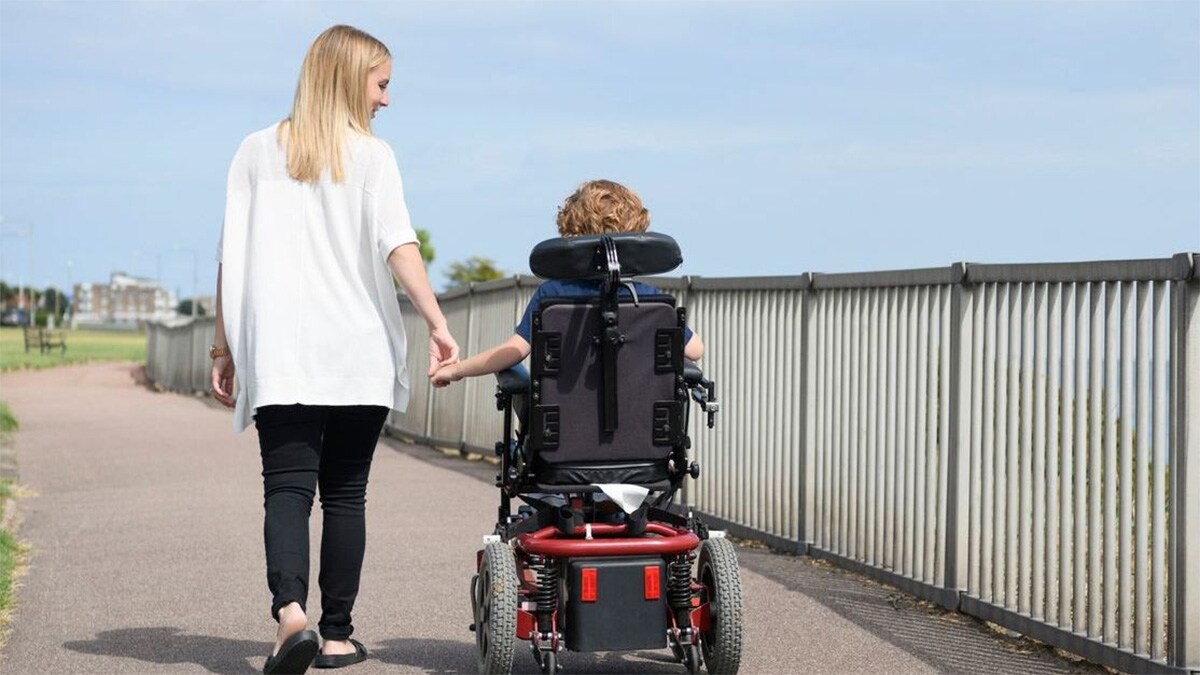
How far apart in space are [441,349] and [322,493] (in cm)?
73

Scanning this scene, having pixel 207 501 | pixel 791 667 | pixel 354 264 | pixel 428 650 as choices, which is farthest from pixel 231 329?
pixel 207 501

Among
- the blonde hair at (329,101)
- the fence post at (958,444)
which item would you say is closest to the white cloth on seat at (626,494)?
the blonde hair at (329,101)

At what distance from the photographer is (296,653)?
17.6 feet

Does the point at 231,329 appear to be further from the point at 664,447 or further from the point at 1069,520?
the point at 1069,520

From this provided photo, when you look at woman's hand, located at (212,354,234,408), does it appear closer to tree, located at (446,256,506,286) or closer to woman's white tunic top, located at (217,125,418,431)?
woman's white tunic top, located at (217,125,418,431)

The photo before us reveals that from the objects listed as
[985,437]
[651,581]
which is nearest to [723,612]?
[651,581]

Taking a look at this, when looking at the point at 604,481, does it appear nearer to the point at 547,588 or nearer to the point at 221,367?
the point at 547,588

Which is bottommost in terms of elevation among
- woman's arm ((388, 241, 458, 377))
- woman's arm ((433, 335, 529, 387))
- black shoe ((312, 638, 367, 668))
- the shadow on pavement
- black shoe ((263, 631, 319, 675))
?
the shadow on pavement

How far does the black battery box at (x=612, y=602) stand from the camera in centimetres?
535

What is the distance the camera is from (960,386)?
23.7 feet

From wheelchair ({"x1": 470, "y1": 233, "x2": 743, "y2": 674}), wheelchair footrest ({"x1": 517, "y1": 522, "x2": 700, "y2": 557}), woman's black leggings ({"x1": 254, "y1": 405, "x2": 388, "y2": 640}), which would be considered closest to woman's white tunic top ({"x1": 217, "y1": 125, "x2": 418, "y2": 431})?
woman's black leggings ({"x1": 254, "y1": 405, "x2": 388, "y2": 640})

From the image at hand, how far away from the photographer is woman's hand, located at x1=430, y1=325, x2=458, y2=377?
220 inches

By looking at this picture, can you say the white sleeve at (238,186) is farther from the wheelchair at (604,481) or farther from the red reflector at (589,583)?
the red reflector at (589,583)

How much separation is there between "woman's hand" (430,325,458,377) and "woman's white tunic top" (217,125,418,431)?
180 millimetres
